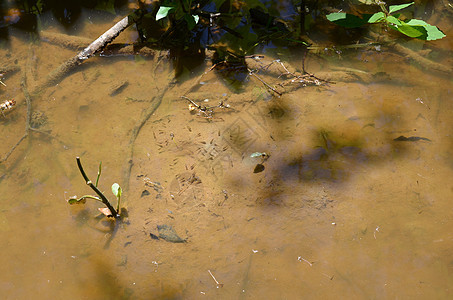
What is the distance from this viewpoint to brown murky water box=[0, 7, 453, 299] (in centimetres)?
209

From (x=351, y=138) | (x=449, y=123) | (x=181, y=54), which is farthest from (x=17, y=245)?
(x=449, y=123)

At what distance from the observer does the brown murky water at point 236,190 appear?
2094mm

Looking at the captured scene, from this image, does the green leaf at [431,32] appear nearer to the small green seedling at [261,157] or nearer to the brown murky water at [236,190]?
the brown murky water at [236,190]

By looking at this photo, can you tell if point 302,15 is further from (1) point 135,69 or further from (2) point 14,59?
(2) point 14,59

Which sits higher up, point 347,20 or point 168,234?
point 347,20

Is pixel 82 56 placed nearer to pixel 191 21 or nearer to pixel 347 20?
pixel 191 21

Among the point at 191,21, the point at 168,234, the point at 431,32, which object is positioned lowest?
the point at 168,234

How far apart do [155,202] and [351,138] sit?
1.52 meters

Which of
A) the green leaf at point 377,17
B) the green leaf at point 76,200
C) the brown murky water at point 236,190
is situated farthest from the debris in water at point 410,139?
the green leaf at point 76,200

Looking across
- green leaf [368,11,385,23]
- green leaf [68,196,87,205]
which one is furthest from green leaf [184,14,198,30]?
green leaf [68,196,87,205]

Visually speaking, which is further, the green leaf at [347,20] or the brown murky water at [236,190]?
the green leaf at [347,20]

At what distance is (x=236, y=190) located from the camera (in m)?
2.40

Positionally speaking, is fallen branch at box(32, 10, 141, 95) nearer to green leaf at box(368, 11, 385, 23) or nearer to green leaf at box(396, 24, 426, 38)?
green leaf at box(368, 11, 385, 23)

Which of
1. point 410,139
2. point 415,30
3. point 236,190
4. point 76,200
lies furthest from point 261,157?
point 415,30
